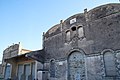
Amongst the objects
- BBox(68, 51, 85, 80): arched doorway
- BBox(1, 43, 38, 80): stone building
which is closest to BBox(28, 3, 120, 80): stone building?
BBox(68, 51, 85, 80): arched doorway

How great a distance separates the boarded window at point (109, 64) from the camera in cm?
969

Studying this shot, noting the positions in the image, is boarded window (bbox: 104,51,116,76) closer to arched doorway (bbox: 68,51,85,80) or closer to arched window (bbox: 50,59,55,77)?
arched doorway (bbox: 68,51,85,80)

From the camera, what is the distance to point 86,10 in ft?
41.3

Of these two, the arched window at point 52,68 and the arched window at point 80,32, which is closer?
the arched window at point 80,32

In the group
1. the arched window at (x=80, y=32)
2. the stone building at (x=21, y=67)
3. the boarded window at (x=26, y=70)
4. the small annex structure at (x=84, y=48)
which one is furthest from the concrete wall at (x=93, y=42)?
the boarded window at (x=26, y=70)

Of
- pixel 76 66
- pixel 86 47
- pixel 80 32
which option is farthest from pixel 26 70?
pixel 86 47

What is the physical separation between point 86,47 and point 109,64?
100.0 inches

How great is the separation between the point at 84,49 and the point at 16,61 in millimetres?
11034

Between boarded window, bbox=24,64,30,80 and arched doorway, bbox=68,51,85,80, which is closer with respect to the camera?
arched doorway, bbox=68,51,85,80

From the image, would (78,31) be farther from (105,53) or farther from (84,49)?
(105,53)

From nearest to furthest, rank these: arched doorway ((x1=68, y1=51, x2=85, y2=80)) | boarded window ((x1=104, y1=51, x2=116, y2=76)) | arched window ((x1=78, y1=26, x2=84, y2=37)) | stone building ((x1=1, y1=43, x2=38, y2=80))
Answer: boarded window ((x1=104, y1=51, x2=116, y2=76)) → arched doorway ((x1=68, y1=51, x2=85, y2=80)) → arched window ((x1=78, y1=26, x2=84, y2=37)) → stone building ((x1=1, y1=43, x2=38, y2=80))

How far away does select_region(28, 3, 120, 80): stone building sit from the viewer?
33.0 ft

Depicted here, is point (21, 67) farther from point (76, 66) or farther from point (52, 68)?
point (76, 66)

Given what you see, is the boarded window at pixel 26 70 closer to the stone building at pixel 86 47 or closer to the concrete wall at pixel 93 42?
the stone building at pixel 86 47
